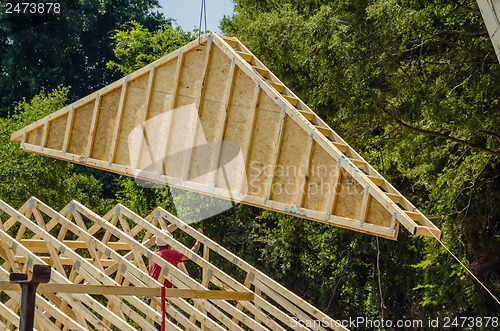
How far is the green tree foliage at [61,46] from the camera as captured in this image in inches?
1200

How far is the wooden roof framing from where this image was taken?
22.1 feet

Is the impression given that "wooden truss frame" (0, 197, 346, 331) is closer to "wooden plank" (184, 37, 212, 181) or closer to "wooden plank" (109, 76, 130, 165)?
"wooden plank" (109, 76, 130, 165)

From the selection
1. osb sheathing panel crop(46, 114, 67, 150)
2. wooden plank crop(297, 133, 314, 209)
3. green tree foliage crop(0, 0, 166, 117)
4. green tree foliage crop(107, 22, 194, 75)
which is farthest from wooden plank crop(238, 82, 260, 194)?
green tree foliage crop(0, 0, 166, 117)

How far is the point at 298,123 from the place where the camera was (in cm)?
708

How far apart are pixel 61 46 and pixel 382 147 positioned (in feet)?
69.6

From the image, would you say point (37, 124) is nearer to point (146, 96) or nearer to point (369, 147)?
point (146, 96)

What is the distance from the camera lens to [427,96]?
1084 centimetres

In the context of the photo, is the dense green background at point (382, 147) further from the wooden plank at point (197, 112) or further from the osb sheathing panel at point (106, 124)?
the osb sheathing panel at point (106, 124)

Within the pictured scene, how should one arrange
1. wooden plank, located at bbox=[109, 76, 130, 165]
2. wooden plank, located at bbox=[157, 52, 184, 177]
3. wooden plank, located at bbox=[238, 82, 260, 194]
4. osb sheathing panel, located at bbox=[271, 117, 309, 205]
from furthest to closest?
1. wooden plank, located at bbox=[109, 76, 130, 165]
2. wooden plank, located at bbox=[157, 52, 184, 177]
3. wooden plank, located at bbox=[238, 82, 260, 194]
4. osb sheathing panel, located at bbox=[271, 117, 309, 205]

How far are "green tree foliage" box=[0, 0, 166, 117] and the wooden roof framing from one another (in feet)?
75.0

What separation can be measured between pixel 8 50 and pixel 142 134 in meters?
26.7

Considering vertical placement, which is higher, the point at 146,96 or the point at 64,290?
the point at 146,96

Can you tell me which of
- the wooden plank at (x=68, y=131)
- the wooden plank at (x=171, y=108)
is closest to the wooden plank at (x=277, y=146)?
the wooden plank at (x=171, y=108)

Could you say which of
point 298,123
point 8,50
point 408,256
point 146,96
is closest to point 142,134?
point 146,96
